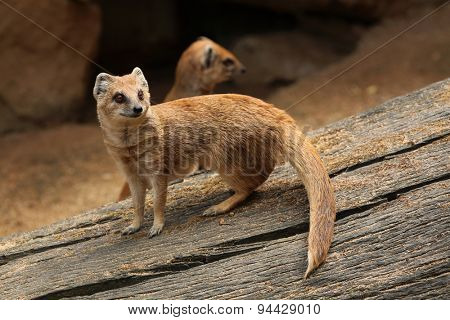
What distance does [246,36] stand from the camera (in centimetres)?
776

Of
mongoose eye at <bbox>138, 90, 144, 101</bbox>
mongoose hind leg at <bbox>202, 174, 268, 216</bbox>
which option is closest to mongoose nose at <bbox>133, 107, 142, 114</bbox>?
mongoose eye at <bbox>138, 90, 144, 101</bbox>

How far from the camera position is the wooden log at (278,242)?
104 inches

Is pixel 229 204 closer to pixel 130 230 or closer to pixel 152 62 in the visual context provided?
pixel 130 230

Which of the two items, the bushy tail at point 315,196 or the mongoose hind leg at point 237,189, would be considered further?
the mongoose hind leg at point 237,189

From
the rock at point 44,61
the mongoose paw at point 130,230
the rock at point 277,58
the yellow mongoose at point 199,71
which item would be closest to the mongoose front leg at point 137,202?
the mongoose paw at point 130,230

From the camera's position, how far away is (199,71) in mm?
5375

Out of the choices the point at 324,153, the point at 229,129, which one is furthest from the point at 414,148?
the point at 229,129

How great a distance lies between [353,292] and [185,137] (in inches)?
38.2

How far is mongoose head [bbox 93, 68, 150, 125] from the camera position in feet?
9.20

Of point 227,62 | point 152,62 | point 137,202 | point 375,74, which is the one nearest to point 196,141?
point 137,202

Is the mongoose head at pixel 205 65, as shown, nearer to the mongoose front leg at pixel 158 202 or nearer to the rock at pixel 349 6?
the rock at pixel 349 6

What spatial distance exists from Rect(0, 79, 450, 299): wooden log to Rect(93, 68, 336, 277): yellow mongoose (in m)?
0.15

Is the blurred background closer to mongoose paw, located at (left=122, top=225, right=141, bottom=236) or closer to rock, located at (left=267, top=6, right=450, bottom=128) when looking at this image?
rock, located at (left=267, top=6, right=450, bottom=128)

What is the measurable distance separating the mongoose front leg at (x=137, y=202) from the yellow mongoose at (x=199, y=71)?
220 cm
